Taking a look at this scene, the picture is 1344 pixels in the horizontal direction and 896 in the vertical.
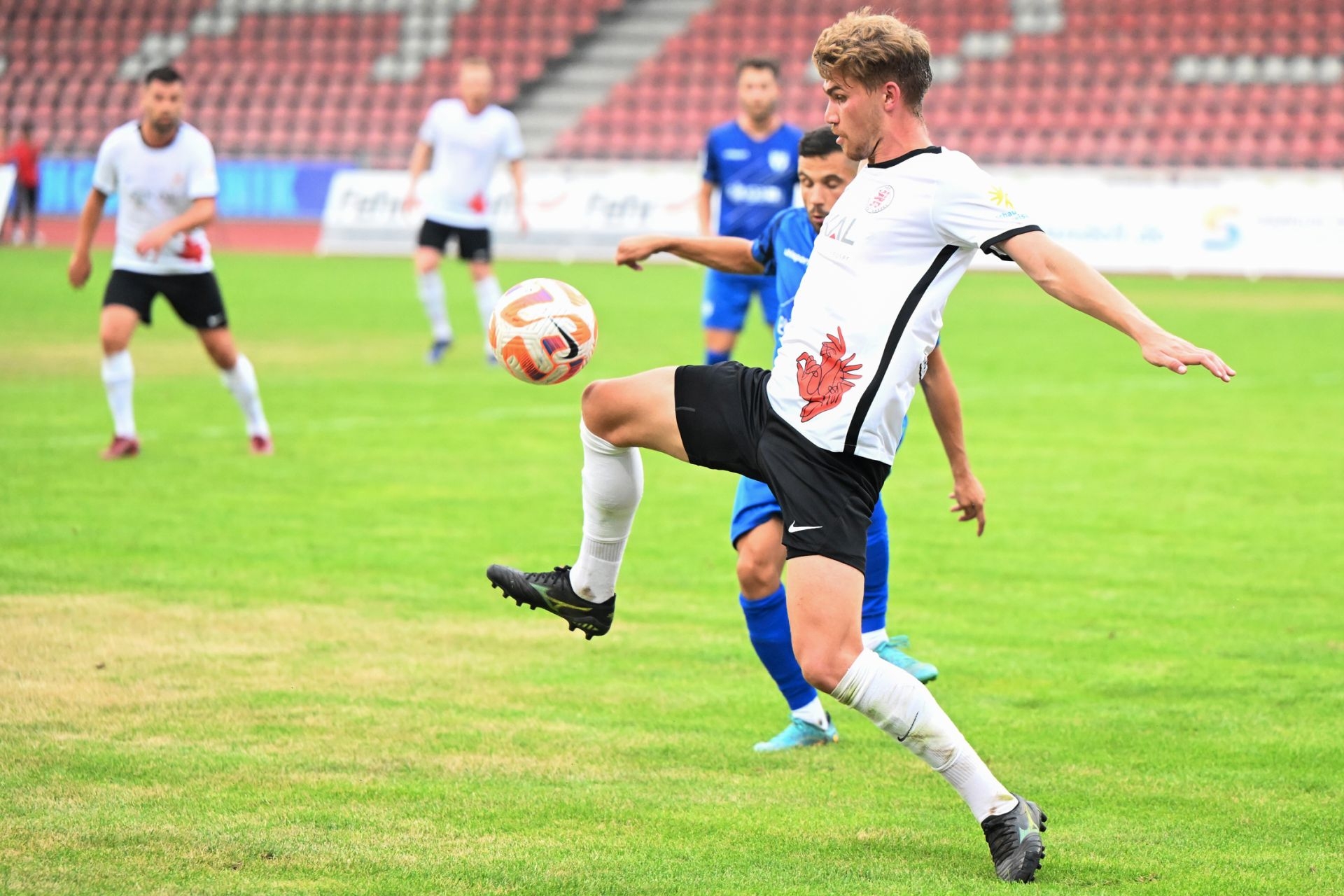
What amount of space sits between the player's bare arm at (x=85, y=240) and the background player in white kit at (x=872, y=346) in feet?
23.7

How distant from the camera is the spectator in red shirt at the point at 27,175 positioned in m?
29.6

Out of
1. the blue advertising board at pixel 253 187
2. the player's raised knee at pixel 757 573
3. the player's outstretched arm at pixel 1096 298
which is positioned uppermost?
the player's outstretched arm at pixel 1096 298

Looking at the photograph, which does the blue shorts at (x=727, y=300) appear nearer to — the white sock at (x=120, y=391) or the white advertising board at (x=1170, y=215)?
the white sock at (x=120, y=391)

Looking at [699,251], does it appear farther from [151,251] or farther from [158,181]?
[158,181]

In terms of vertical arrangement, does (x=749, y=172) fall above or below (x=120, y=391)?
above

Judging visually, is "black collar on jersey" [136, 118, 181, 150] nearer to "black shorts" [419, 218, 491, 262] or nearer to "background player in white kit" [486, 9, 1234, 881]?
"black shorts" [419, 218, 491, 262]

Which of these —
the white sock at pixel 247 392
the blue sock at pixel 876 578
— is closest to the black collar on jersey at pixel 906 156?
the blue sock at pixel 876 578

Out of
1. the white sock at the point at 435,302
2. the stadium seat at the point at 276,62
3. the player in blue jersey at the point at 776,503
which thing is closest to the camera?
the player in blue jersey at the point at 776,503

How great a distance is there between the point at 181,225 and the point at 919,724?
293 inches

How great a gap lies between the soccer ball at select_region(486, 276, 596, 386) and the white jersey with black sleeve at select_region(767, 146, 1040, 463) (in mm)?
819

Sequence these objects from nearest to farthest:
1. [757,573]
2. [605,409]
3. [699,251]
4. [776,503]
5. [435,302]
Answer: [605,409] → [776,503] → [757,573] → [699,251] → [435,302]

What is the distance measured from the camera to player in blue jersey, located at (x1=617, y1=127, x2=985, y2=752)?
513 cm

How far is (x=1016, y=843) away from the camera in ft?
13.6

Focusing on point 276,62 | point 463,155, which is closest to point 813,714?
point 463,155
